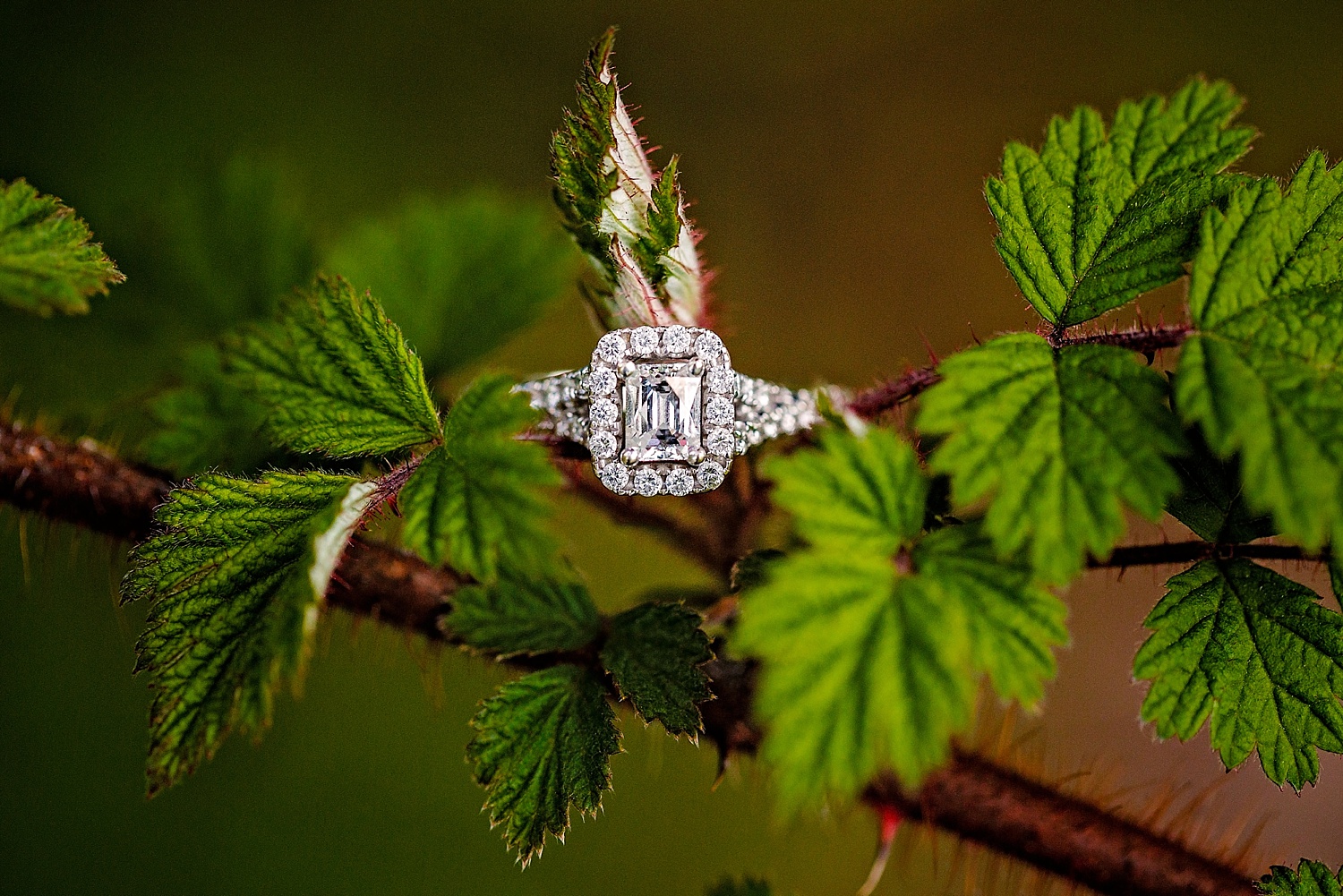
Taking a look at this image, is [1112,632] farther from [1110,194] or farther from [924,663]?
[924,663]

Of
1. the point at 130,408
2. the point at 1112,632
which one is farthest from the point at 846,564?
the point at 1112,632

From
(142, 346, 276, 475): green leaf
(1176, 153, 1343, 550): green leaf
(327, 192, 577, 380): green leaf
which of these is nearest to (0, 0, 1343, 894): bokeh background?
(327, 192, 577, 380): green leaf

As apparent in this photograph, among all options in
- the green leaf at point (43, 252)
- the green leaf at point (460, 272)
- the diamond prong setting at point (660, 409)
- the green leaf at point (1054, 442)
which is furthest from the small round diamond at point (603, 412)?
the green leaf at point (460, 272)

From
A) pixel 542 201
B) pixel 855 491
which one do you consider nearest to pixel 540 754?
pixel 855 491

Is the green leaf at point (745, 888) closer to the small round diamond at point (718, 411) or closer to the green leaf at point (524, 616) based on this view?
the green leaf at point (524, 616)

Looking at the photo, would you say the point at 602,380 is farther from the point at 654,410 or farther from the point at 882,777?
the point at 882,777

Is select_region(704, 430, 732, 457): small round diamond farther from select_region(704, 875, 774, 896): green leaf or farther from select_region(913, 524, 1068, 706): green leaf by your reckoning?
select_region(704, 875, 774, 896): green leaf
